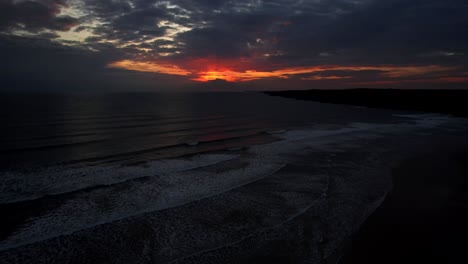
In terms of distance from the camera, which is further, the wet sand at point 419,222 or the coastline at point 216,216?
the coastline at point 216,216

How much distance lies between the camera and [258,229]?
24.4ft

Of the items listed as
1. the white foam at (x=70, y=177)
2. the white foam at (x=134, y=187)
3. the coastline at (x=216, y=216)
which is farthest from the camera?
the white foam at (x=70, y=177)

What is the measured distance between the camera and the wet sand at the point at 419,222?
6035 millimetres

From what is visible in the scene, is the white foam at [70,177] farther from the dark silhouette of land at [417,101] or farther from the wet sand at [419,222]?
the dark silhouette of land at [417,101]

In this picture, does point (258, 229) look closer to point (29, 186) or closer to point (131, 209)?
point (131, 209)

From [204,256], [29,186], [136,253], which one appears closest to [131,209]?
[136,253]

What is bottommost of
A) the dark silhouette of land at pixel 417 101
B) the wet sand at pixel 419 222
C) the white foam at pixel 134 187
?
the white foam at pixel 134 187

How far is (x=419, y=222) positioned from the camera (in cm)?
754

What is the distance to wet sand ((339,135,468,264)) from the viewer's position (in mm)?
6035

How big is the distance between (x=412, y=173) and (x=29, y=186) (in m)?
16.2

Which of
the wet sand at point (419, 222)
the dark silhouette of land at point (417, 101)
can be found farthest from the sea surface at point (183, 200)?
the dark silhouette of land at point (417, 101)

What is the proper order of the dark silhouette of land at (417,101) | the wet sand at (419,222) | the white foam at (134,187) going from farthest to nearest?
the dark silhouette of land at (417,101), the white foam at (134,187), the wet sand at (419,222)

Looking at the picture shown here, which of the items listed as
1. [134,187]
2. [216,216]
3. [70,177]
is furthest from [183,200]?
[70,177]

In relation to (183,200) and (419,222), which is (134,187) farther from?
(419,222)
